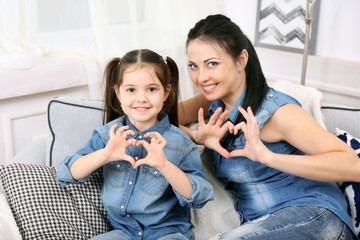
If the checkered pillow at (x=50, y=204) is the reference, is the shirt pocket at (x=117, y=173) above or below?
above

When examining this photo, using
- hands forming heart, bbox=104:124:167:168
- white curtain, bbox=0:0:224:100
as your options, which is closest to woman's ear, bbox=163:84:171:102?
hands forming heart, bbox=104:124:167:168

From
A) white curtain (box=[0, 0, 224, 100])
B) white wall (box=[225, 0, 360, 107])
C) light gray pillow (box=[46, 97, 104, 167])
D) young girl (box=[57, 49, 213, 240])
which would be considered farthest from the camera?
white wall (box=[225, 0, 360, 107])

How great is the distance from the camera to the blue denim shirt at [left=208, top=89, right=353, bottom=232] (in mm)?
1478

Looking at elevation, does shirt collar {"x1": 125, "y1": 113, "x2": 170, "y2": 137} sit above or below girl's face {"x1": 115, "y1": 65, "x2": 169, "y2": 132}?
below

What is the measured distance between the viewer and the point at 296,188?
4.96 ft

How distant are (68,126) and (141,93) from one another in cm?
49

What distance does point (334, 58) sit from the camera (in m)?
2.50

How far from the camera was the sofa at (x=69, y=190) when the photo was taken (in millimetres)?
1426

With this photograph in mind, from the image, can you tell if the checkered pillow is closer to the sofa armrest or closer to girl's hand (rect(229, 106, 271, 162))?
the sofa armrest

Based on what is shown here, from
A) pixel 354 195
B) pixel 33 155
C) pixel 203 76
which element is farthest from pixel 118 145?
pixel 354 195

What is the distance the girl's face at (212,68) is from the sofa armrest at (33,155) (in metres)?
0.70

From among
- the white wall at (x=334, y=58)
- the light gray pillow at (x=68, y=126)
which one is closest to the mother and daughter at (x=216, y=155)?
the light gray pillow at (x=68, y=126)

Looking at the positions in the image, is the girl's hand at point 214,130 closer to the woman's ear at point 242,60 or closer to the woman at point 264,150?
the woman at point 264,150

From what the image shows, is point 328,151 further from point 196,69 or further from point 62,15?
point 62,15
